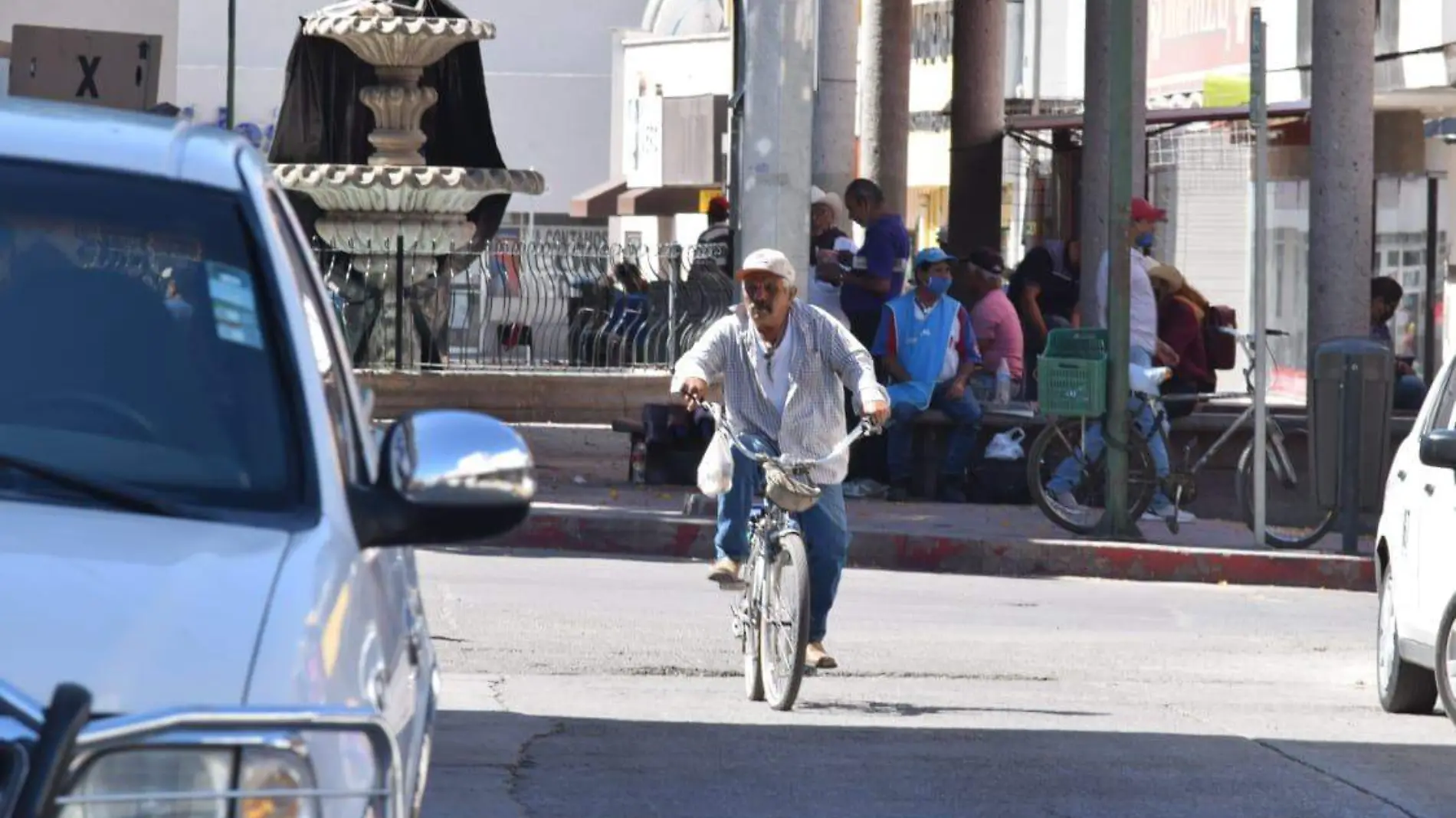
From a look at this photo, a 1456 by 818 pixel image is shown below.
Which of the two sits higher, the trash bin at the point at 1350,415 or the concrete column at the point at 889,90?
the concrete column at the point at 889,90

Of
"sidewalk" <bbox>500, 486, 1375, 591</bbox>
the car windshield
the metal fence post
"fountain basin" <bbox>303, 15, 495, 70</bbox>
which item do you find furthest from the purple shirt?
the car windshield

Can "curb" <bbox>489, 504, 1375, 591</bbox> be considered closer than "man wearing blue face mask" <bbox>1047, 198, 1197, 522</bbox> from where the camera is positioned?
Yes

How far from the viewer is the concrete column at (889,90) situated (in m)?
34.9

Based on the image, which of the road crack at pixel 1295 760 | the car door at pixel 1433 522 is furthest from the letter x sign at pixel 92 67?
the car door at pixel 1433 522

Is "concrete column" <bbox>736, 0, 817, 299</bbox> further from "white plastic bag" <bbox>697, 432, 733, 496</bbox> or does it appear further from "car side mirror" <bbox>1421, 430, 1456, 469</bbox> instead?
"car side mirror" <bbox>1421, 430, 1456, 469</bbox>

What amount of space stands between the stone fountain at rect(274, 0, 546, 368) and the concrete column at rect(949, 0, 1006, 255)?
803cm

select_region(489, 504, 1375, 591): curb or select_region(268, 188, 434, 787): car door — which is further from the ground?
select_region(268, 188, 434, 787): car door

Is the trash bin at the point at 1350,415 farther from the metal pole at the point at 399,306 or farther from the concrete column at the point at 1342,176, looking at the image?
the metal pole at the point at 399,306

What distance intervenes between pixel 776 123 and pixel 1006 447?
2.70 m

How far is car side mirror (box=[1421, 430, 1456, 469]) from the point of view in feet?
31.7

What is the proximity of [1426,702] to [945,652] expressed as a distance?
8.07ft

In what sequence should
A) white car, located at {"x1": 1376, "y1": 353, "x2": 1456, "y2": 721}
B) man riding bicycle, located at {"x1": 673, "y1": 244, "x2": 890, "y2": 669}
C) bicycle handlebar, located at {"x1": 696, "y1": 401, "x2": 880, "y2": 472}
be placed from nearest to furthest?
1. white car, located at {"x1": 1376, "y1": 353, "x2": 1456, "y2": 721}
2. bicycle handlebar, located at {"x1": 696, "y1": 401, "x2": 880, "y2": 472}
3. man riding bicycle, located at {"x1": 673, "y1": 244, "x2": 890, "y2": 669}

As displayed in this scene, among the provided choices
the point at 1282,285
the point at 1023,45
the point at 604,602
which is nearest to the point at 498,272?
the point at 604,602

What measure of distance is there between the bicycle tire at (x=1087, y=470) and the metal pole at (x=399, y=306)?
6.87 m
